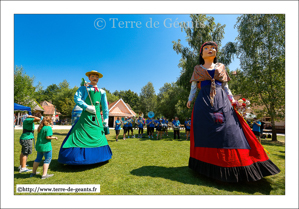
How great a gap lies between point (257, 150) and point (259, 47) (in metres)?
11.8

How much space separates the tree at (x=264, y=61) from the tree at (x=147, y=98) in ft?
117

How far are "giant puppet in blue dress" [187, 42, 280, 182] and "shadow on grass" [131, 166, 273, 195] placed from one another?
0.78 ft

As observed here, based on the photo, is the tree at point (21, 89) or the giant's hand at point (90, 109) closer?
the giant's hand at point (90, 109)

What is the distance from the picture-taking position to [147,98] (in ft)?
159

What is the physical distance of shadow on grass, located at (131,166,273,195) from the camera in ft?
9.65

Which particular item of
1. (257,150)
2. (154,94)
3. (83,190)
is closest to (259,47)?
(257,150)

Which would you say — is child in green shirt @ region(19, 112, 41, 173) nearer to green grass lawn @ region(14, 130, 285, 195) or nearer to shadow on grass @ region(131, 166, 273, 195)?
green grass lawn @ region(14, 130, 285, 195)

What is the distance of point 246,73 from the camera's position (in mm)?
12344

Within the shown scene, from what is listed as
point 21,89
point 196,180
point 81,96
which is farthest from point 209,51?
point 21,89

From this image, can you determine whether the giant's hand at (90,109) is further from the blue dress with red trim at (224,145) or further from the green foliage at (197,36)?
the green foliage at (197,36)

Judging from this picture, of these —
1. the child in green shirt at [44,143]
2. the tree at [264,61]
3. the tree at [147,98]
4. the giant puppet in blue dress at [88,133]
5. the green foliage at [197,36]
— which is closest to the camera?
the child in green shirt at [44,143]

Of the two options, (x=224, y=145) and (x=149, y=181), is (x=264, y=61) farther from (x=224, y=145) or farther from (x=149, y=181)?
(x=149, y=181)

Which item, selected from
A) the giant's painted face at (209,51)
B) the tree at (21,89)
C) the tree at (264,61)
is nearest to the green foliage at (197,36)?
the tree at (264,61)

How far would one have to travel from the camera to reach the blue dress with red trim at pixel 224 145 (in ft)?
9.69
